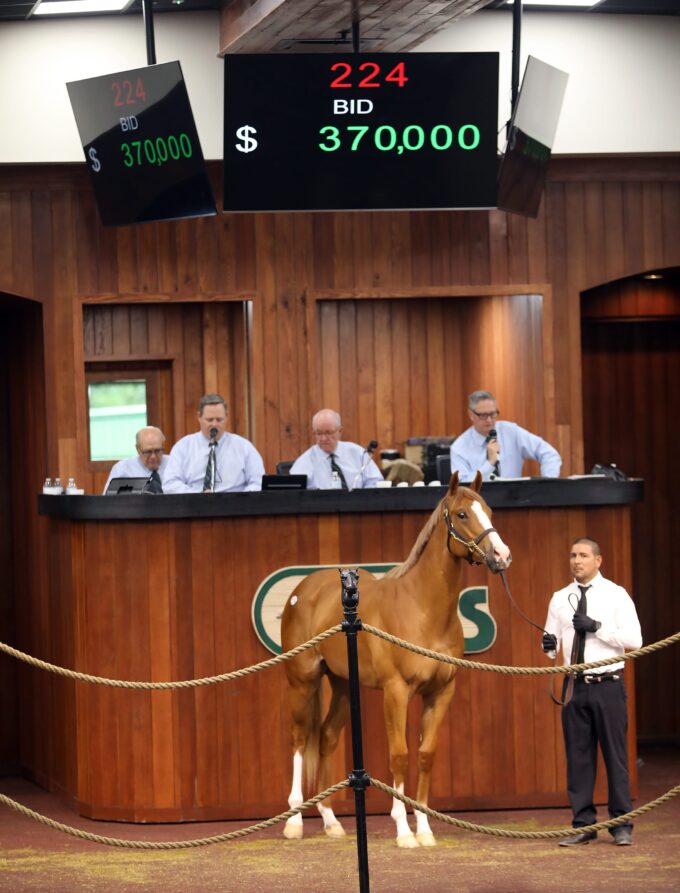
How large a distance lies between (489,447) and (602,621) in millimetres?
1661

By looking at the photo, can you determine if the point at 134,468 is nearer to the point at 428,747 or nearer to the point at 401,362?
the point at 428,747

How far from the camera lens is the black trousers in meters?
6.25

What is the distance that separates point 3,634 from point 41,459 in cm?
112

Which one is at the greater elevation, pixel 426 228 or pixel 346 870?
pixel 426 228

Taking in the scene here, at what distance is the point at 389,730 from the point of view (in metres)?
6.39

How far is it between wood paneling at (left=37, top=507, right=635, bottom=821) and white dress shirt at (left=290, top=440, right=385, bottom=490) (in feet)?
2.32

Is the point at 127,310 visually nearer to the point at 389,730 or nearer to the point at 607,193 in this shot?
the point at 607,193

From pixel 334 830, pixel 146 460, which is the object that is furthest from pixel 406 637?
pixel 146 460

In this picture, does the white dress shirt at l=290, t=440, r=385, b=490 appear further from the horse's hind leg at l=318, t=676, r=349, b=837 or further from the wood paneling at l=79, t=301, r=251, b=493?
the wood paneling at l=79, t=301, r=251, b=493

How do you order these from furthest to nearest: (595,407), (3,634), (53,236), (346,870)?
(595,407) → (3,634) → (53,236) → (346,870)

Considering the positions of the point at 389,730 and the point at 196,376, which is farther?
the point at 196,376

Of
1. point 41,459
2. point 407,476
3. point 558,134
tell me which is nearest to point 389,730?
point 407,476

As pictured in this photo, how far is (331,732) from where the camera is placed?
22.1 feet

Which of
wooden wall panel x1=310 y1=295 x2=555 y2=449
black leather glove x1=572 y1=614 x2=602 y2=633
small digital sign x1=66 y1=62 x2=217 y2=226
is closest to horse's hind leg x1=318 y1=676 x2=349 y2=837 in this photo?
black leather glove x1=572 y1=614 x2=602 y2=633
